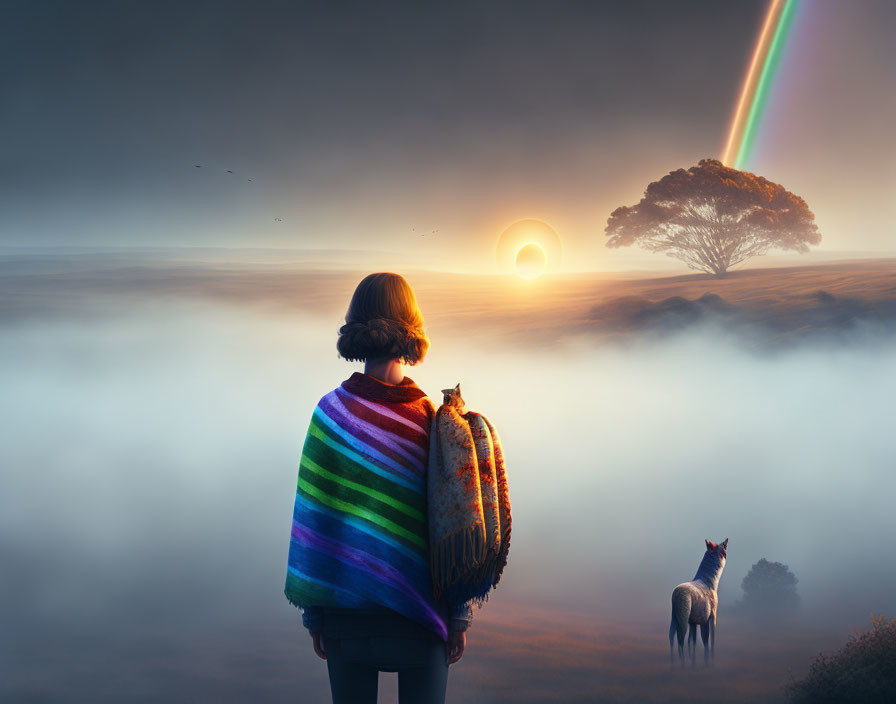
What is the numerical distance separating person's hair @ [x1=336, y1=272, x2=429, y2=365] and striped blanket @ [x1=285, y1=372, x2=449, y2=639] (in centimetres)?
15

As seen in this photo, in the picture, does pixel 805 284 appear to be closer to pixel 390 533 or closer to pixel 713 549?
pixel 713 549

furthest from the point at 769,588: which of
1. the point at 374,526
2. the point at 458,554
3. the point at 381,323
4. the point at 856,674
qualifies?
the point at 381,323

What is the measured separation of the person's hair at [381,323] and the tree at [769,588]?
10.4 metres

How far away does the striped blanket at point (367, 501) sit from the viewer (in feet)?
10.0

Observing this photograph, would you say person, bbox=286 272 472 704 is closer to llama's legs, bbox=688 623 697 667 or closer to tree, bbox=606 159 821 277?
llama's legs, bbox=688 623 697 667

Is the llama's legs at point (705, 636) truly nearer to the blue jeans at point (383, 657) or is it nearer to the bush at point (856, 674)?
the bush at point (856, 674)

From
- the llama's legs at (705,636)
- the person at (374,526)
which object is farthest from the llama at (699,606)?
the person at (374,526)

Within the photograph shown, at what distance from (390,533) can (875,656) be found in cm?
665

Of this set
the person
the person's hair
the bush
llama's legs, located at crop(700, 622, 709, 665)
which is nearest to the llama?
llama's legs, located at crop(700, 622, 709, 665)

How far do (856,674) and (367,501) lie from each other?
6521 millimetres

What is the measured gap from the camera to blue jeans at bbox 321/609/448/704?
9.79 ft

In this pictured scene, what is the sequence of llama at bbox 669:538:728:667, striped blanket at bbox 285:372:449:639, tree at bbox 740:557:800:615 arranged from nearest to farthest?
1. striped blanket at bbox 285:372:449:639
2. llama at bbox 669:538:728:667
3. tree at bbox 740:557:800:615

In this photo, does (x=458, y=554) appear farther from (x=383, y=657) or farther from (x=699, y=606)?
(x=699, y=606)

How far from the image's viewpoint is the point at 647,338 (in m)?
14.6
